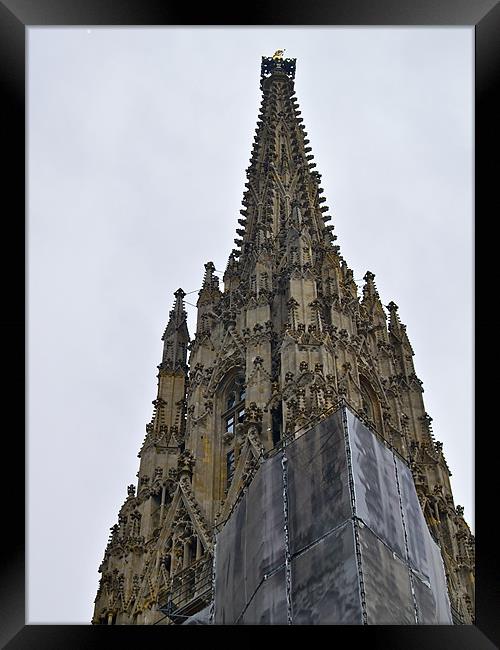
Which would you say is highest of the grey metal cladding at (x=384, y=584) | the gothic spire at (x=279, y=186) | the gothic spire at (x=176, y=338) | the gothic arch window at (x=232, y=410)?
the gothic spire at (x=279, y=186)

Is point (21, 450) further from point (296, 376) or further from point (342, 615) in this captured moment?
point (296, 376)

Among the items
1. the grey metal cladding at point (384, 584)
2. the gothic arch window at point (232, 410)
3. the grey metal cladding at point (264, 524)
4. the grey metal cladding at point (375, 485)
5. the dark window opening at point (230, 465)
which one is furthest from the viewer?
the gothic arch window at point (232, 410)

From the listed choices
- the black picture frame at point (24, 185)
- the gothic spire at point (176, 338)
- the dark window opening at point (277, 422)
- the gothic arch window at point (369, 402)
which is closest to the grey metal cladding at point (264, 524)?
the dark window opening at point (277, 422)

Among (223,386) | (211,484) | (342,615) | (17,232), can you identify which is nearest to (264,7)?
(17,232)

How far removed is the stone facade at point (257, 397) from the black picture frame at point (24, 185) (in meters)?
17.6

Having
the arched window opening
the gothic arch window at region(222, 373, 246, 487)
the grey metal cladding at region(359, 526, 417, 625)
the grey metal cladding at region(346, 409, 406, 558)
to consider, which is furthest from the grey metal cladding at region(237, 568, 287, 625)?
the arched window opening

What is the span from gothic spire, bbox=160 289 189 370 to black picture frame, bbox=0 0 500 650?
32419 millimetres

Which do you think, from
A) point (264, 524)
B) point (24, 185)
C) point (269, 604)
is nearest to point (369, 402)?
point (264, 524)

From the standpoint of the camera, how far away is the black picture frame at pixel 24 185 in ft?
46.8

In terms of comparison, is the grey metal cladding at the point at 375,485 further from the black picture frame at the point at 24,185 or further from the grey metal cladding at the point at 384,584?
the black picture frame at the point at 24,185

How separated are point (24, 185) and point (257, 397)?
24343 mm

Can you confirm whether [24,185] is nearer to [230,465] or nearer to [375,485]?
[375,485]

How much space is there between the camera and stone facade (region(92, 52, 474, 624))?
36.0m

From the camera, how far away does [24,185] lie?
50.0ft
